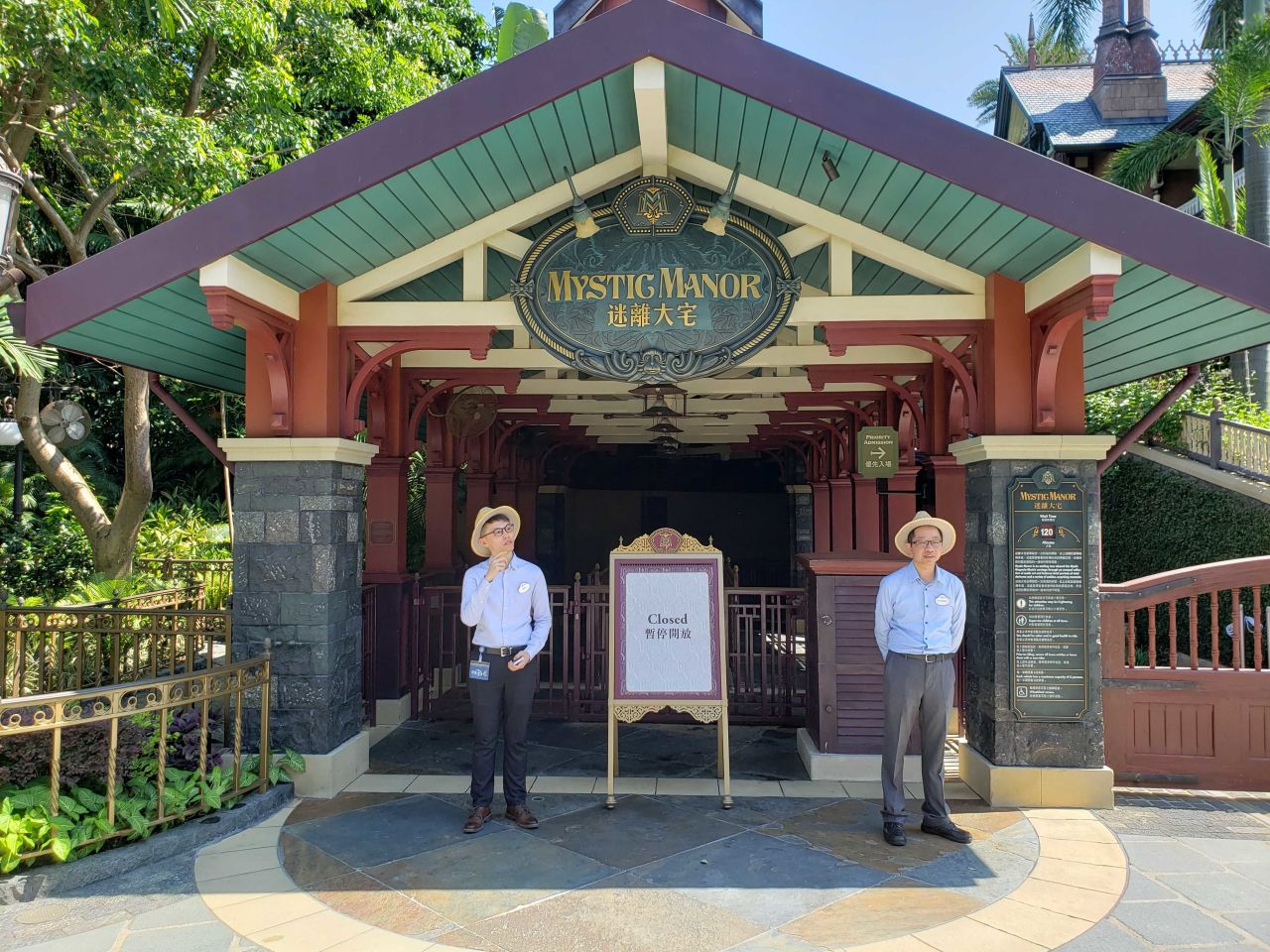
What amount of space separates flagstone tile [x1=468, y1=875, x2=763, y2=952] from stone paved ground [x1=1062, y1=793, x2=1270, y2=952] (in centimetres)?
144

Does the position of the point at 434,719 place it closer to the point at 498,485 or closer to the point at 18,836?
the point at 18,836

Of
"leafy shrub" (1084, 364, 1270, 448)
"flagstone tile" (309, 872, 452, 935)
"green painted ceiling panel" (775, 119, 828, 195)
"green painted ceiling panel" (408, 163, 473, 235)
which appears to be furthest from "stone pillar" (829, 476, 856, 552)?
"flagstone tile" (309, 872, 452, 935)

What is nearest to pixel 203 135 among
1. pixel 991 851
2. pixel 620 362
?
pixel 620 362

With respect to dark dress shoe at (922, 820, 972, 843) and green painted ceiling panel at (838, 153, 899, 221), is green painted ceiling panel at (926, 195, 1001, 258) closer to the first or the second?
green painted ceiling panel at (838, 153, 899, 221)

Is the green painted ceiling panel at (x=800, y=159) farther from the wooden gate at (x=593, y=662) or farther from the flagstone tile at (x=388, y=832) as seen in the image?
the flagstone tile at (x=388, y=832)

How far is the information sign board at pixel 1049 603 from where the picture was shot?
16.7 ft

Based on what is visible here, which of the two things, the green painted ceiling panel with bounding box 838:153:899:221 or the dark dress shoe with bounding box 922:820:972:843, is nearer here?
the dark dress shoe with bounding box 922:820:972:843

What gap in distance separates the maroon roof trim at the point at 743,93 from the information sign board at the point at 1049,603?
4.85ft

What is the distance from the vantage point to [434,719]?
7320mm

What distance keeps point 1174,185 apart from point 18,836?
24.9 metres

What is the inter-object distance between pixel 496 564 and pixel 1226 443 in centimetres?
1152

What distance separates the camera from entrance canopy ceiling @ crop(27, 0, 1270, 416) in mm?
4328

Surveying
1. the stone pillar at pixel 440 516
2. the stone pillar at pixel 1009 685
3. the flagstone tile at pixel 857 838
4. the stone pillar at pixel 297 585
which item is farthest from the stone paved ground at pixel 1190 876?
the stone pillar at pixel 440 516

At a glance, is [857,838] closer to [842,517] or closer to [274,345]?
[274,345]
